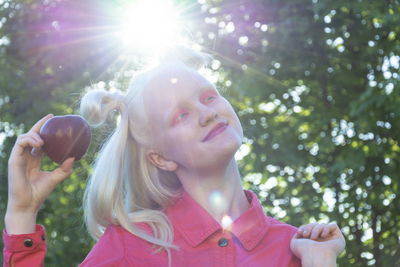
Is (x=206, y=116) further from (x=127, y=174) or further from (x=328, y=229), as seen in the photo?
(x=328, y=229)

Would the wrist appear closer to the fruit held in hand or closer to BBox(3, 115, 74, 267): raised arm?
BBox(3, 115, 74, 267): raised arm

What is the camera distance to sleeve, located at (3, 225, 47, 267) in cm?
271

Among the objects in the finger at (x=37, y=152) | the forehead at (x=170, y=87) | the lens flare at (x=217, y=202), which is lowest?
the lens flare at (x=217, y=202)

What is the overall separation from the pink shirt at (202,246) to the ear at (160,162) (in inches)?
7.4

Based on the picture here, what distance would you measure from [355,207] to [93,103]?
344 cm

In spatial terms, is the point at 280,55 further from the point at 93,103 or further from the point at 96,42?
the point at 93,103

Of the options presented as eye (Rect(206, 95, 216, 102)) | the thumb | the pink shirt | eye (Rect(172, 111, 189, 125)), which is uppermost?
eye (Rect(206, 95, 216, 102))

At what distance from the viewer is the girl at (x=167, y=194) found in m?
2.77

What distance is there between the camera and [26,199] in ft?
9.17

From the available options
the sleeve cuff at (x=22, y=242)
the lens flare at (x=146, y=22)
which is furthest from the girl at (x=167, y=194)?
the lens flare at (x=146, y=22)

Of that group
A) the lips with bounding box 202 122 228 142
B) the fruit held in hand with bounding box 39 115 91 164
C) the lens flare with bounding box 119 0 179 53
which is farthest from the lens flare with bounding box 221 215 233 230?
the lens flare with bounding box 119 0 179 53

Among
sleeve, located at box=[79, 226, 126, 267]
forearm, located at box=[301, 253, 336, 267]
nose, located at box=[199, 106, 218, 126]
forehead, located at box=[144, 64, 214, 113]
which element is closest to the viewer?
forearm, located at box=[301, 253, 336, 267]

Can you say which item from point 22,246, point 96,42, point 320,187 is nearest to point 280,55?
point 320,187

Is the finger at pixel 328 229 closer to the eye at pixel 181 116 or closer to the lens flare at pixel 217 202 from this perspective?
the lens flare at pixel 217 202
